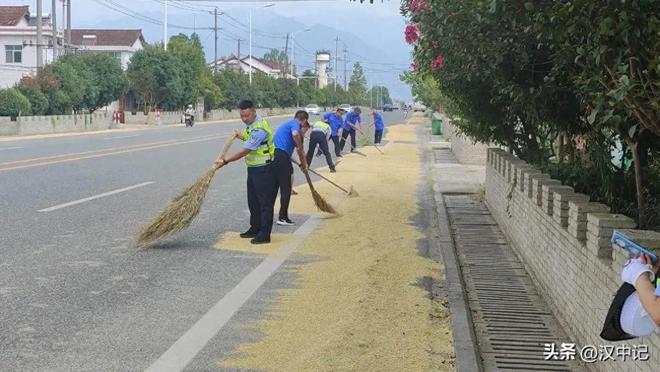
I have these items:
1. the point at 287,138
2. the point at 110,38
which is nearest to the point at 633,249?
the point at 287,138

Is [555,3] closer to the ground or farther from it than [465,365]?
farther from it

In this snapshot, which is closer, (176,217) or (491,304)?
(491,304)

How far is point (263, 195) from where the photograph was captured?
1034 centimetres

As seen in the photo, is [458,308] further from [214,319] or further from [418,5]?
[418,5]

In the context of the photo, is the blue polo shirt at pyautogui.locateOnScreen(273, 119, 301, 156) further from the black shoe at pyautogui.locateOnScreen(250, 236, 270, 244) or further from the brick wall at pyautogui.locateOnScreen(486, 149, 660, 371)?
the brick wall at pyautogui.locateOnScreen(486, 149, 660, 371)

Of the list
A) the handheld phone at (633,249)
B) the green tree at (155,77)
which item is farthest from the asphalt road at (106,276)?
the green tree at (155,77)

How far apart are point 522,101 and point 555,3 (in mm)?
3357

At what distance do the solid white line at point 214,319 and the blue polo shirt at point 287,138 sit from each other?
1745 mm

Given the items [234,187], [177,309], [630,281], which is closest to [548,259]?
[177,309]

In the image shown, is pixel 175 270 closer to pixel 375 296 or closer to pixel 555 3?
pixel 375 296

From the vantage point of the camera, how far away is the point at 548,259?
25.6 feet

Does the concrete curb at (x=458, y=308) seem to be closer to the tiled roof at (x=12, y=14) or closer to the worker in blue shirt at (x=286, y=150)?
the worker in blue shirt at (x=286, y=150)

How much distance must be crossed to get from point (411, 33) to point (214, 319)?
704cm

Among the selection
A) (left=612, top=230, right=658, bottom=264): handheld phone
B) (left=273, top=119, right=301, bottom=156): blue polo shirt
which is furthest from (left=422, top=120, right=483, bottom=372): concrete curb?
(left=273, top=119, right=301, bottom=156): blue polo shirt
